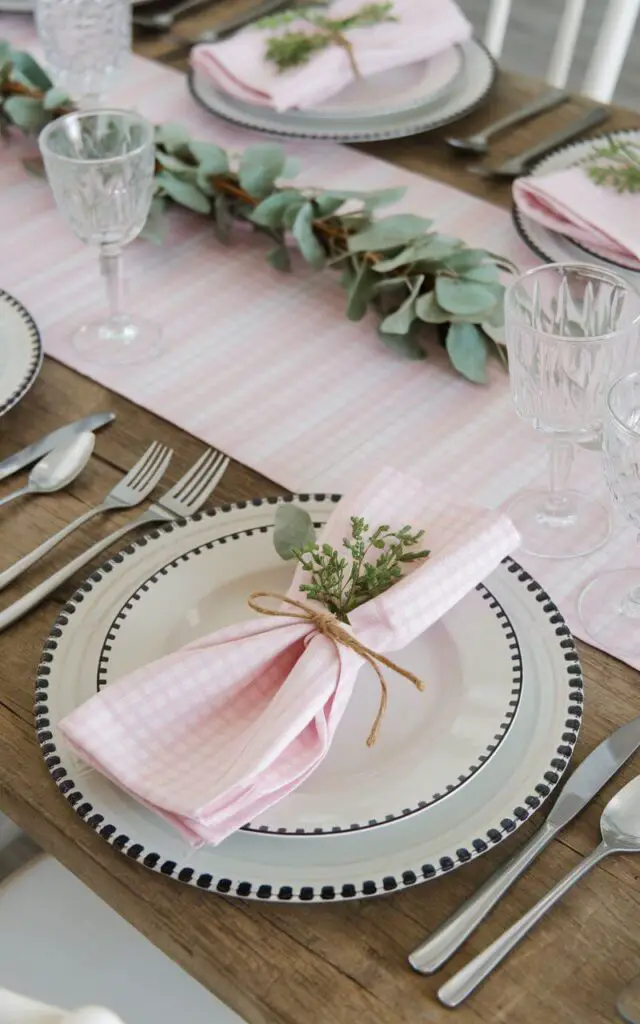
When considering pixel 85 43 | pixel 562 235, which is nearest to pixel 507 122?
pixel 562 235

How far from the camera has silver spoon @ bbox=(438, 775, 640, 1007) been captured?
0.57m

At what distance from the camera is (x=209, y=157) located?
119 cm

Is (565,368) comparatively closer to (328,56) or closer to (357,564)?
(357,564)

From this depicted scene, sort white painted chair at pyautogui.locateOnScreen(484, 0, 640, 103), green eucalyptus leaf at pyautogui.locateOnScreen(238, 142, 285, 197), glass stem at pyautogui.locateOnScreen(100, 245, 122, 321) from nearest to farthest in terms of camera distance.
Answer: glass stem at pyautogui.locateOnScreen(100, 245, 122, 321), green eucalyptus leaf at pyautogui.locateOnScreen(238, 142, 285, 197), white painted chair at pyautogui.locateOnScreen(484, 0, 640, 103)

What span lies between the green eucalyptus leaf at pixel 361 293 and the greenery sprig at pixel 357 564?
370mm

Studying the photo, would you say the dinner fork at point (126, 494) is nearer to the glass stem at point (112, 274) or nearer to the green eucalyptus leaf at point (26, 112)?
the glass stem at point (112, 274)

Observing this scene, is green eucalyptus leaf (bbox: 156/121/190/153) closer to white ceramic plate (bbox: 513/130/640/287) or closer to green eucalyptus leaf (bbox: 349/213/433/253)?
green eucalyptus leaf (bbox: 349/213/433/253)

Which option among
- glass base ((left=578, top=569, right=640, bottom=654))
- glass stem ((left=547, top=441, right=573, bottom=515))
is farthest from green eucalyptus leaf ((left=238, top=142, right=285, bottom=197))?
glass base ((left=578, top=569, right=640, bottom=654))

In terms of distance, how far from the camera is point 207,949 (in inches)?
23.5

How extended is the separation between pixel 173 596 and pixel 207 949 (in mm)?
241

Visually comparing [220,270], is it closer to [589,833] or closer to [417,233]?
[417,233]

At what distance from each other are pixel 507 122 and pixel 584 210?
11.6 inches

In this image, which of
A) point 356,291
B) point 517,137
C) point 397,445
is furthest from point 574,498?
point 517,137

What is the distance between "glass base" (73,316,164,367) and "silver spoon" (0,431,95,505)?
143 mm
